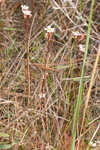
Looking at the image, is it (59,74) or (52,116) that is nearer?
(52,116)

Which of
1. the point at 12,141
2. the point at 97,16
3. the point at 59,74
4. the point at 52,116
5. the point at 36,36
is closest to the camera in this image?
the point at 12,141

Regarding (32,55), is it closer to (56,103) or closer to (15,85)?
(15,85)

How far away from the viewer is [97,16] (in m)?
1.56

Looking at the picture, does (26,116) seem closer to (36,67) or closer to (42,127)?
(42,127)

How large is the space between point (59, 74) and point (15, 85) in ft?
0.74

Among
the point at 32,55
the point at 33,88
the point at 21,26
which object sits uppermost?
the point at 21,26

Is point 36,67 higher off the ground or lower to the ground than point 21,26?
lower

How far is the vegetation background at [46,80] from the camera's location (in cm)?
112

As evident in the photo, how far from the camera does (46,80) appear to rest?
4.21 feet

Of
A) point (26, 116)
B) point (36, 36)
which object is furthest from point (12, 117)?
point (36, 36)

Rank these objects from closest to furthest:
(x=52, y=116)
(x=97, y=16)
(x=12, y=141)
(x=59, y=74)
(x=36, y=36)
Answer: (x=12, y=141), (x=52, y=116), (x=59, y=74), (x=36, y=36), (x=97, y=16)

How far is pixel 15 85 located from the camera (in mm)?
1336

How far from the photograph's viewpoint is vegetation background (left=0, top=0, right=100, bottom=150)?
1117 mm

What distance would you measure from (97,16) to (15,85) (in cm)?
63
